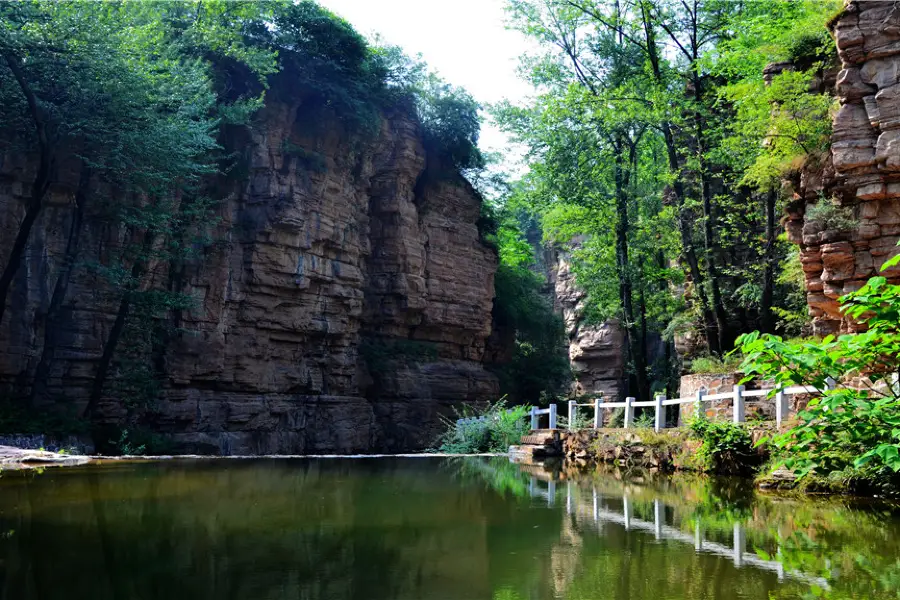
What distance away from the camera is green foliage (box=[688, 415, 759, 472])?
1195cm

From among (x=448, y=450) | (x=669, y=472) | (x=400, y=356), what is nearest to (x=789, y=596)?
(x=669, y=472)

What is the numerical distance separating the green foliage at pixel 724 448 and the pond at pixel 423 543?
90.8 inches

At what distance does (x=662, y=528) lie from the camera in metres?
6.59

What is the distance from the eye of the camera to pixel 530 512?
760cm

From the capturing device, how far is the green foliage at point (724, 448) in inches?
471

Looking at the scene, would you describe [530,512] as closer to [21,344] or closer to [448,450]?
[448,450]

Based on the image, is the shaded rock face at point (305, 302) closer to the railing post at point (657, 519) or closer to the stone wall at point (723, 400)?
the stone wall at point (723, 400)

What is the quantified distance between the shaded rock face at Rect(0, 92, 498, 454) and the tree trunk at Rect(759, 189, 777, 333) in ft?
51.3

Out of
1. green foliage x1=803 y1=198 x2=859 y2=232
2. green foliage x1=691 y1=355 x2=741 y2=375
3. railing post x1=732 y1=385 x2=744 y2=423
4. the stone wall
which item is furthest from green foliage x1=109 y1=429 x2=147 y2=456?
green foliage x1=803 y1=198 x2=859 y2=232

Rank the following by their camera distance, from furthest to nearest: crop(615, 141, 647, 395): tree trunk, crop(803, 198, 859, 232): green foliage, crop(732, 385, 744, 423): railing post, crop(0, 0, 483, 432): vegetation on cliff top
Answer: crop(615, 141, 647, 395): tree trunk → crop(0, 0, 483, 432): vegetation on cliff top → crop(803, 198, 859, 232): green foliage → crop(732, 385, 744, 423): railing post

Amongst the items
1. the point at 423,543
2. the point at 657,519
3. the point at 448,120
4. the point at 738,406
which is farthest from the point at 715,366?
the point at 448,120

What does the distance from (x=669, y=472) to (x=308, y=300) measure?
57.9 feet

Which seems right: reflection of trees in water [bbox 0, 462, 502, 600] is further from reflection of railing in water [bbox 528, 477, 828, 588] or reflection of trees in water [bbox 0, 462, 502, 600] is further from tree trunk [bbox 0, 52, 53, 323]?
tree trunk [bbox 0, 52, 53, 323]

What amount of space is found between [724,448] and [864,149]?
6.93 meters
